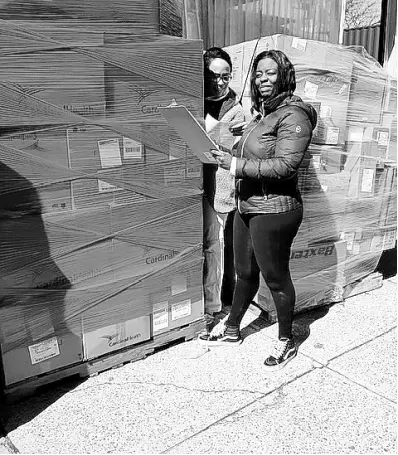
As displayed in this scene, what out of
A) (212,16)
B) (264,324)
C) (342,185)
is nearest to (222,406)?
(264,324)

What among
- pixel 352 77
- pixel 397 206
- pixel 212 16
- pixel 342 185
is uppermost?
pixel 212 16

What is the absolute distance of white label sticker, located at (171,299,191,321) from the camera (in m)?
3.13

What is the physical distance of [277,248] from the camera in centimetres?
284

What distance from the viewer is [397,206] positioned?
414cm

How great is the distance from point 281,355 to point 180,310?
694 mm

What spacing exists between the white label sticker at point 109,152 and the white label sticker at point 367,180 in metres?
2.07

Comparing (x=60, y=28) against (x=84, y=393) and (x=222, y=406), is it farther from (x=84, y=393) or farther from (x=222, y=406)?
(x=222, y=406)

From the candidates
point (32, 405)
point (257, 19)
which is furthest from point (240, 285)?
point (257, 19)

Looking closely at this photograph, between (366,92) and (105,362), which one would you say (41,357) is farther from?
(366,92)

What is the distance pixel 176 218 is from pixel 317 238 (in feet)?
4.18

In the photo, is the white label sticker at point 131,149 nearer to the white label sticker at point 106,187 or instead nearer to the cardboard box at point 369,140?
the white label sticker at point 106,187

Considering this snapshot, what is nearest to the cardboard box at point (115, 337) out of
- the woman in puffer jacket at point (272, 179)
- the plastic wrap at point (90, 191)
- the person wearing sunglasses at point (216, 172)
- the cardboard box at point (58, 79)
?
the plastic wrap at point (90, 191)

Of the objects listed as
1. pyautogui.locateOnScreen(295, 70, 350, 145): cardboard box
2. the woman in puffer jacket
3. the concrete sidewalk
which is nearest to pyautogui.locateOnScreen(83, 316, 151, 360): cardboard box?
the concrete sidewalk

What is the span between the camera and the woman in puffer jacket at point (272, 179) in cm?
259
